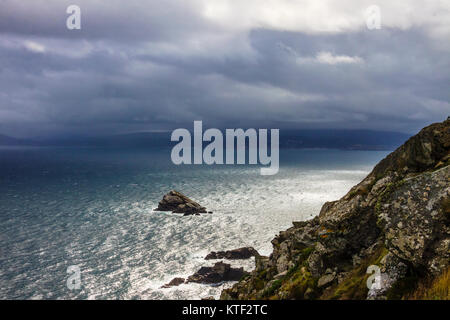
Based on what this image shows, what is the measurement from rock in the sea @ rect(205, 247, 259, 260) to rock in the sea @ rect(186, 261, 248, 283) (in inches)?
287

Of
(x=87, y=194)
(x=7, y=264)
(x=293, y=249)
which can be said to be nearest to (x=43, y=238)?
(x=7, y=264)

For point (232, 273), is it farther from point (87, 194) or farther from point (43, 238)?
point (87, 194)

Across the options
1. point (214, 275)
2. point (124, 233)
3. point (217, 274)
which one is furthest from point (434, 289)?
point (124, 233)

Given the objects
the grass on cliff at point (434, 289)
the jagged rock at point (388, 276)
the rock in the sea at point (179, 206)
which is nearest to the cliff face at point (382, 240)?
the jagged rock at point (388, 276)

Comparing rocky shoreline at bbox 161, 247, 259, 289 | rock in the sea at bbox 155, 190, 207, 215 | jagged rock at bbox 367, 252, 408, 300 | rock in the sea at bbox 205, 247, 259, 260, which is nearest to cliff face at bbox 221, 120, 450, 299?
jagged rock at bbox 367, 252, 408, 300

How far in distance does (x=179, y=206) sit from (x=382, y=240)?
326 feet

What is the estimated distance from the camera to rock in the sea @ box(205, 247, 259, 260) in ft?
224

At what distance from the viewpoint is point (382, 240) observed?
15.7 m

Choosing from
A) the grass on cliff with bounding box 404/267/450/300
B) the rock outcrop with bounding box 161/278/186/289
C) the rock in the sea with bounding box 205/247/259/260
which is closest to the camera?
the grass on cliff with bounding box 404/267/450/300

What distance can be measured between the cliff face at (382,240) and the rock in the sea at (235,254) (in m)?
42.0

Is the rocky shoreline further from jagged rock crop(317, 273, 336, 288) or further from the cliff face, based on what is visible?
jagged rock crop(317, 273, 336, 288)

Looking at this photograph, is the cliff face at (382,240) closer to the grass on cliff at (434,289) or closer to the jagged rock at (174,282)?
the grass on cliff at (434,289)

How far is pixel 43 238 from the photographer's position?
80.1 m

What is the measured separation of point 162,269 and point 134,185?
381ft
